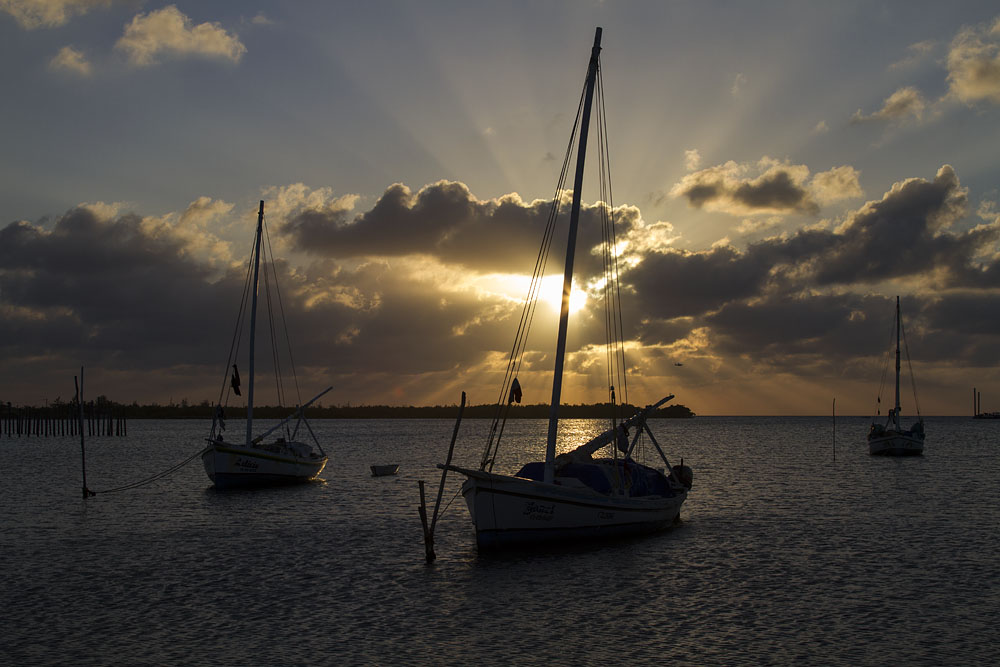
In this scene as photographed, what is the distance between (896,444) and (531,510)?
81849mm

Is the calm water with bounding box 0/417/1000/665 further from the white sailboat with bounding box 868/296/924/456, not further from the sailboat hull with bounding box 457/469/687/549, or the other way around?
the white sailboat with bounding box 868/296/924/456

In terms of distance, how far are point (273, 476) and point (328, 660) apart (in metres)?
41.5

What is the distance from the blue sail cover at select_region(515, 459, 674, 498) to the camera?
3375 centimetres

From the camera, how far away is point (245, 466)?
56094mm

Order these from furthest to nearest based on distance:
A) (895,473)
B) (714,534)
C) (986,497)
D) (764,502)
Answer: (895,473)
(986,497)
(764,502)
(714,534)

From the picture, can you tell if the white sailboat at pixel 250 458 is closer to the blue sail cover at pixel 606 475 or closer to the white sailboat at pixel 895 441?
the blue sail cover at pixel 606 475

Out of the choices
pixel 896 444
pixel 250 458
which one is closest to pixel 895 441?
pixel 896 444

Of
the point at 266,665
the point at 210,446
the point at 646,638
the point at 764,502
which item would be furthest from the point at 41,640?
the point at 764,502

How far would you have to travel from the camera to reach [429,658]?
18.7 m

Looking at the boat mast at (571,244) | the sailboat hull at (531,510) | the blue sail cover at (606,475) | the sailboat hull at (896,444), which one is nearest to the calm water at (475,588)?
the sailboat hull at (531,510)

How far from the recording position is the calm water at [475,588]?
772 inches

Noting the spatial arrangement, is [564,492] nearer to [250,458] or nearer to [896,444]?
[250,458]

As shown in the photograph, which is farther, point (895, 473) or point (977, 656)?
point (895, 473)

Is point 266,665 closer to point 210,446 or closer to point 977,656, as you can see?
point 977,656
